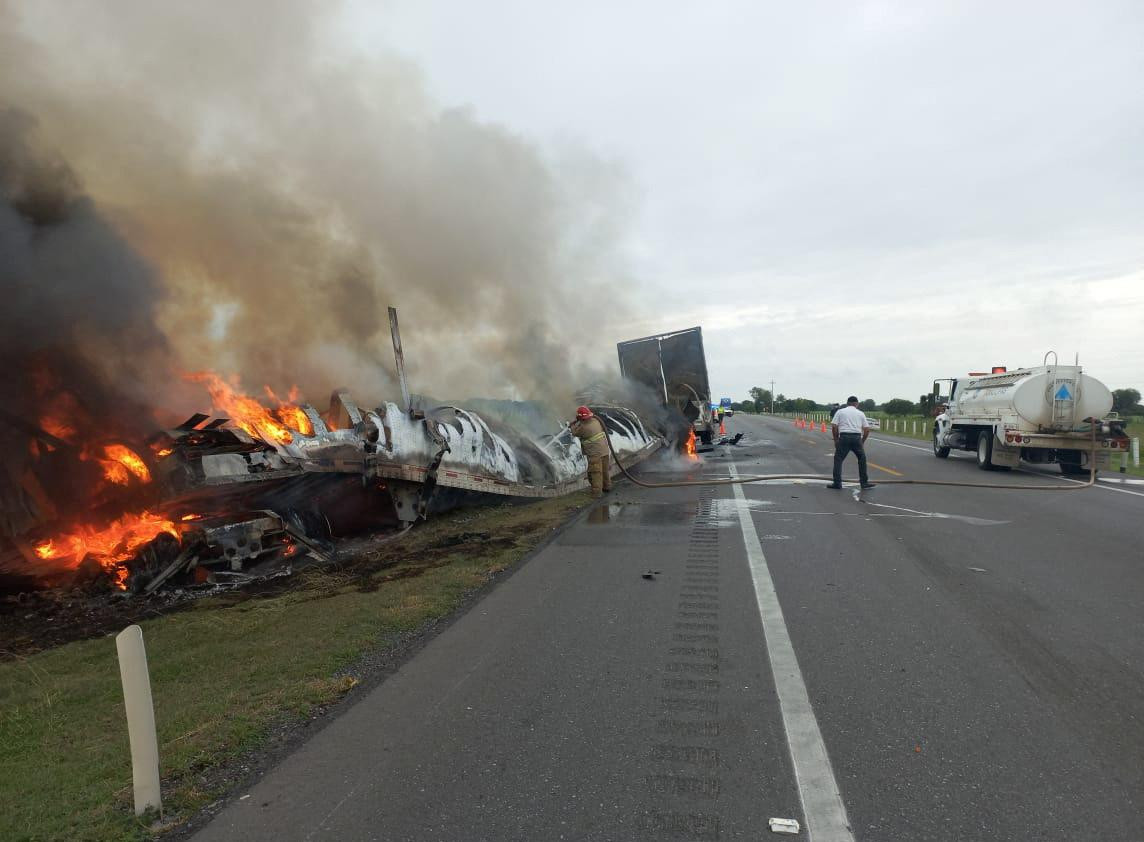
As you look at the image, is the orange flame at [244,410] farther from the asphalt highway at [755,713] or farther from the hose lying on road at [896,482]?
the hose lying on road at [896,482]

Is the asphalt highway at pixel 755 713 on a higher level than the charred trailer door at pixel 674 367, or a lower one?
lower

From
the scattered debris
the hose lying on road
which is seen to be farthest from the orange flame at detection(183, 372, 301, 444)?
the scattered debris

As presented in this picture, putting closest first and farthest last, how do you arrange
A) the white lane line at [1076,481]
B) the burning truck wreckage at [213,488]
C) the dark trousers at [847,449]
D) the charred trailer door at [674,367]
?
the burning truck wreckage at [213,488] → the white lane line at [1076,481] → the dark trousers at [847,449] → the charred trailer door at [674,367]

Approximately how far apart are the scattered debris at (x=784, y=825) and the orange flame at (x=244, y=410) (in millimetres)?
5875

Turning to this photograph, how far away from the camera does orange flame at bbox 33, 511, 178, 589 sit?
6.27 meters

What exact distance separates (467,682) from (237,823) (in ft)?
4.26

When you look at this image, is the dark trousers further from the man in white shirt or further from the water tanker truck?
the water tanker truck

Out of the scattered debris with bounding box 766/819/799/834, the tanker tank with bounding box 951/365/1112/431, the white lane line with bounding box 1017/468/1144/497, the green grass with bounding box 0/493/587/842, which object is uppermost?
the tanker tank with bounding box 951/365/1112/431

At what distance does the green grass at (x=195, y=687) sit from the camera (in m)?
2.51

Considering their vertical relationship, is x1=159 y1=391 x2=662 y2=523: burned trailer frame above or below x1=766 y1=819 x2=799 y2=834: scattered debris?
A: above

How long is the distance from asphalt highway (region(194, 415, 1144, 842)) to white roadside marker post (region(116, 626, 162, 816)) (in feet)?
0.88

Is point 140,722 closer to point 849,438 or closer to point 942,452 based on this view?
point 849,438

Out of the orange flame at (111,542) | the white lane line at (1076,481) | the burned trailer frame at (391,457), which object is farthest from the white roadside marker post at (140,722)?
A: the white lane line at (1076,481)

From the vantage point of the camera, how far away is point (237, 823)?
2.34 m
